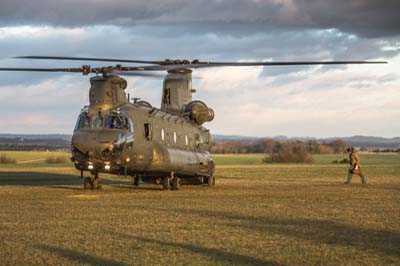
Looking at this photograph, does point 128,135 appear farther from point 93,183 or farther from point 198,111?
point 198,111

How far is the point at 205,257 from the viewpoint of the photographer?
11852mm

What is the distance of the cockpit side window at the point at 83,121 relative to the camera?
27.0m

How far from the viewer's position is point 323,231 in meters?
15.3

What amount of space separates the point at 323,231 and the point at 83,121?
1390 cm

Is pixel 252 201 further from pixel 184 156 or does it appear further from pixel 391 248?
pixel 391 248

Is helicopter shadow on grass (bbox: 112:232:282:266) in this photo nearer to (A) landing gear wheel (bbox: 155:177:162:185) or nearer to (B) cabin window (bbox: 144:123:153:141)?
(B) cabin window (bbox: 144:123:153:141)

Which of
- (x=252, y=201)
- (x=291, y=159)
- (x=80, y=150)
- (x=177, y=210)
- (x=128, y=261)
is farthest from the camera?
(x=291, y=159)

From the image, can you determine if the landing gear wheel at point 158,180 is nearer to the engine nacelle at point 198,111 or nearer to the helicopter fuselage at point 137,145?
the helicopter fuselage at point 137,145

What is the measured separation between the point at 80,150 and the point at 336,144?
11891cm

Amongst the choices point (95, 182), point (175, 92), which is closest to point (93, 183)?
point (95, 182)

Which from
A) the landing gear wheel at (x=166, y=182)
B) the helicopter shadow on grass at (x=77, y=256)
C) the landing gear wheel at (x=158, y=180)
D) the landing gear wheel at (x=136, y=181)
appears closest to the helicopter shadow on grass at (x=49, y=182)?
the landing gear wheel at (x=136, y=181)

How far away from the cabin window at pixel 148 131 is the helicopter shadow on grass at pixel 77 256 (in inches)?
623

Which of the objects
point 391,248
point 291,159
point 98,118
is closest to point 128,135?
point 98,118

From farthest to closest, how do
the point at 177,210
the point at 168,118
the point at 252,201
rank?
the point at 168,118, the point at 252,201, the point at 177,210
